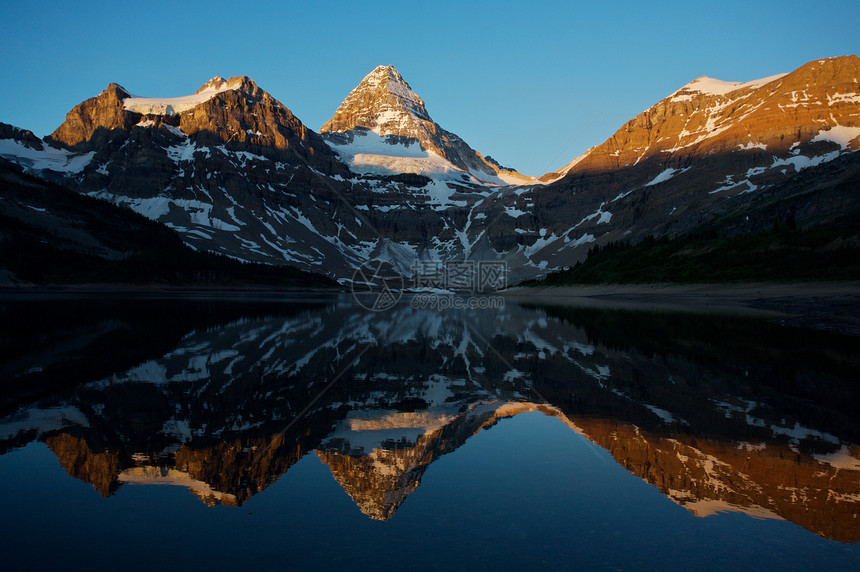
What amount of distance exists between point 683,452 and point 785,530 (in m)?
3.06

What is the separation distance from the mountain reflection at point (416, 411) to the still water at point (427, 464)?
66mm

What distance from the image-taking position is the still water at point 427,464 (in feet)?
20.4

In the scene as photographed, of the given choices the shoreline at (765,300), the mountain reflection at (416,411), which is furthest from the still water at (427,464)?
the shoreline at (765,300)

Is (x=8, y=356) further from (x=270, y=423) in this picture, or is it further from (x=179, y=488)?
(x=179, y=488)

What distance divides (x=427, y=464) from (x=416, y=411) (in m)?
3.62

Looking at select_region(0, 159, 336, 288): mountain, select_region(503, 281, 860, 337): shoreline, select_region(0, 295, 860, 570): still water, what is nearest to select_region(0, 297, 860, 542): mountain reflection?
select_region(0, 295, 860, 570): still water

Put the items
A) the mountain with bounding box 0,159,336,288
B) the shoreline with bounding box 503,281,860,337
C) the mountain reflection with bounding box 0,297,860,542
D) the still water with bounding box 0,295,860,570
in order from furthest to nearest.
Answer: the mountain with bounding box 0,159,336,288, the shoreline with bounding box 503,281,860,337, the mountain reflection with bounding box 0,297,860,542, the still water with bounding box 0,295,860,570

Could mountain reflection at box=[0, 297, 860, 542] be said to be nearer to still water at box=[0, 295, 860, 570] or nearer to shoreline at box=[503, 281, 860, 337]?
still water at box=[0, 295, 860, 570]

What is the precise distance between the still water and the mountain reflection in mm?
66

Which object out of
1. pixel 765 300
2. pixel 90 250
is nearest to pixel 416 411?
pixel 765 300

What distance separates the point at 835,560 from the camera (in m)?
5.95

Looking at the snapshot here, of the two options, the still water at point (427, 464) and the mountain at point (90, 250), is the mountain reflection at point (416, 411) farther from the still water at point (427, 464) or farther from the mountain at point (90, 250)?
the mountain at point (90, 250)

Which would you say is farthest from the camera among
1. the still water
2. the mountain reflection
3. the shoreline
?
the shoreline

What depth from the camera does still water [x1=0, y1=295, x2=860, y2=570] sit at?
245 inches
